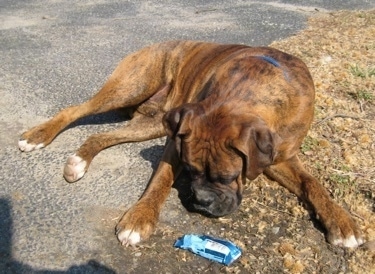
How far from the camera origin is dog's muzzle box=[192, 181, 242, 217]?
11.9ft

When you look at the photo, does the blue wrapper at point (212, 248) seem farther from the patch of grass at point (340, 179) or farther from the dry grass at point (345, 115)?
the patch of grass at point (340, 179)

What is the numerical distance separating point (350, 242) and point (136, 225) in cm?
151

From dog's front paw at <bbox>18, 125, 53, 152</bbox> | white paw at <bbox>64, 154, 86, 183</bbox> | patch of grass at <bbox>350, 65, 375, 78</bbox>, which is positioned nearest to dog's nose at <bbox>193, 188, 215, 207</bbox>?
white paw at <bbox>64, 154, 86, 183</bbox>

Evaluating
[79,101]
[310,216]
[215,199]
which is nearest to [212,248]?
[215,199]

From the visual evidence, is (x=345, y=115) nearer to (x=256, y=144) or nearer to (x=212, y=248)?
(x=256, y=144)

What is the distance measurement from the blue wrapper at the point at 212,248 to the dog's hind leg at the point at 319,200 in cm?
72

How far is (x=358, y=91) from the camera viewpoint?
5.76 meters

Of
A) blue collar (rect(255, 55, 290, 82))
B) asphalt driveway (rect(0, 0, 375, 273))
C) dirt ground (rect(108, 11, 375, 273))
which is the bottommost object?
asphalt driveway (rect(0, 0, 375, 273))

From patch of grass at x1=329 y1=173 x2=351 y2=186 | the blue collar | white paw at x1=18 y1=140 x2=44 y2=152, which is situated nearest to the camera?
the blue collar

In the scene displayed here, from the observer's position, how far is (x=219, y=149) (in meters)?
3.48

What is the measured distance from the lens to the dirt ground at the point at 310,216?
3.46 m

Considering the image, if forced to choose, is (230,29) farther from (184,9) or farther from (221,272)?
(221,272)

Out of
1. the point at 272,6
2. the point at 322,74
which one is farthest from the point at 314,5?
the point at 322,74

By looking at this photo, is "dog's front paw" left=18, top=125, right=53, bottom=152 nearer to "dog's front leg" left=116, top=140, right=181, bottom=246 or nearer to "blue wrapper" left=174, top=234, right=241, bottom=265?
"dog's front leg" left=116, top=140, right=181, bottom=246
